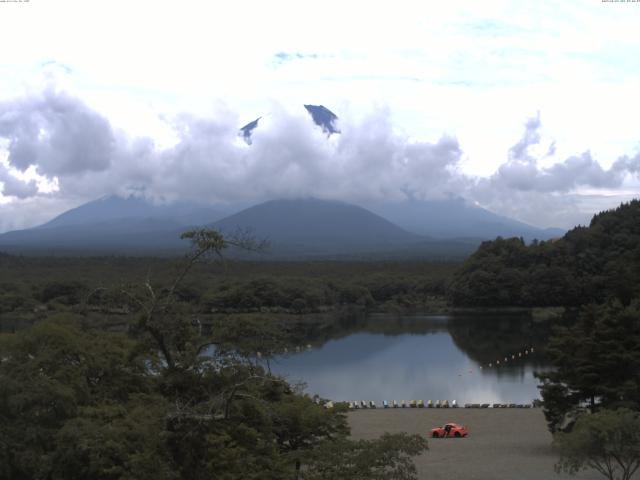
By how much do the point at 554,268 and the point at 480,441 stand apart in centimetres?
3451

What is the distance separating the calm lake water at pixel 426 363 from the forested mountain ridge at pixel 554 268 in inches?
219

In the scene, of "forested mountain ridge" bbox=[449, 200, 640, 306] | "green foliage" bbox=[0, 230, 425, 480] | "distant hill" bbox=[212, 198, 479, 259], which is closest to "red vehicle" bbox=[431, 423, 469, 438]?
"green foliage" bbox=[0, 230, 425, 480]

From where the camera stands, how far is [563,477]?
10781 millimetres

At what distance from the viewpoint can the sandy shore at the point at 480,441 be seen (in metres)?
11.1

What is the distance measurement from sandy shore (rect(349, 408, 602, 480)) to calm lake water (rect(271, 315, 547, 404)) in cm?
271

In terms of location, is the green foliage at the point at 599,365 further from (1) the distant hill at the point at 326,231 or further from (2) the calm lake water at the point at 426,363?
(1) the distant hill at the point at 326,231

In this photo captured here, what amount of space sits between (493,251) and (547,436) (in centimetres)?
4001

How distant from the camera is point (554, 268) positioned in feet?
153

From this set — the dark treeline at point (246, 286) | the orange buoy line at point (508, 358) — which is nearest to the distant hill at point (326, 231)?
the dark treeline at point (246, 286)

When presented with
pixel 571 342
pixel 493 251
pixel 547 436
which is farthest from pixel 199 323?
pixel 493 251

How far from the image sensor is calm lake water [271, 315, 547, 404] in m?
22.9

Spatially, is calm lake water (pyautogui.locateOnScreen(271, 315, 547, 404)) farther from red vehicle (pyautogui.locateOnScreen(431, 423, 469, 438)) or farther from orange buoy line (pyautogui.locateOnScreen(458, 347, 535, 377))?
red vehicle (pyautogui.locateOnScreen(431, 423, 469, 438))

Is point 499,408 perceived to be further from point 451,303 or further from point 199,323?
point 451,303

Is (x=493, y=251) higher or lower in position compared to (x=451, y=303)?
higher
